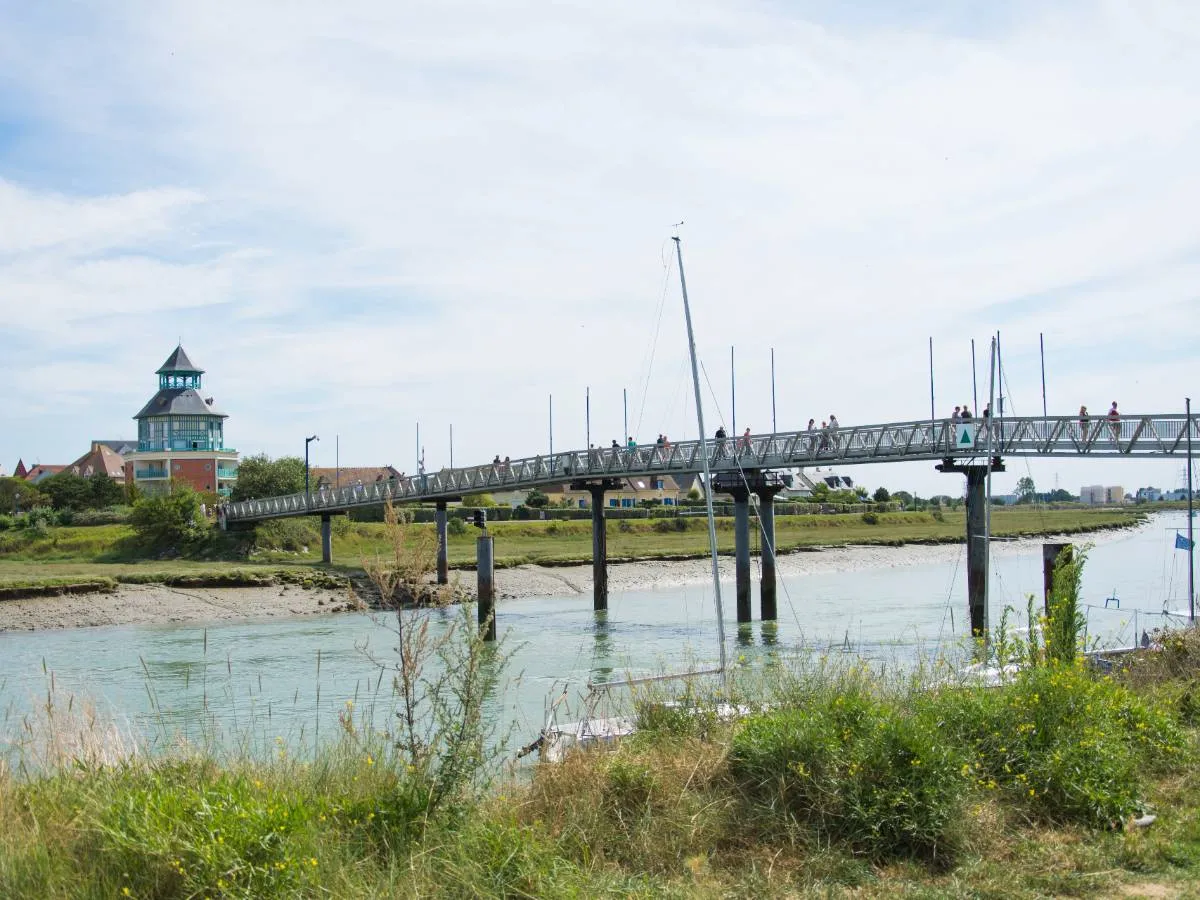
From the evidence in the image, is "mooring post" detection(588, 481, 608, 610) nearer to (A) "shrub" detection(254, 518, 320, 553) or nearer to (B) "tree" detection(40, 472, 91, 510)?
(A) "shrub" detection(254, 518, 320, 553)

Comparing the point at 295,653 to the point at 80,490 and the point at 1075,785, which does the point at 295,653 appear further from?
the point at 80,490

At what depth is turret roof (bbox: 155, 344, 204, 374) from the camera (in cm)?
11544

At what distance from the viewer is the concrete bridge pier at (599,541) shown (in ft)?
146

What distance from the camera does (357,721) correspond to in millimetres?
17234

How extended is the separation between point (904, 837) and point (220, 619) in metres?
37.4

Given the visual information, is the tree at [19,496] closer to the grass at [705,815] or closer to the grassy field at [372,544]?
the grassy field at [372,544]

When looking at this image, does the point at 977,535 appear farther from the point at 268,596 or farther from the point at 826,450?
the point at 268,596

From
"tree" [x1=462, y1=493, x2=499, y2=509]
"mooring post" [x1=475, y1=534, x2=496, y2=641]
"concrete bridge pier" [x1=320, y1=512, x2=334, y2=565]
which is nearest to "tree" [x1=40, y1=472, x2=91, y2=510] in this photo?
"tree" [x1=462, y1=493, x2=499, y2=509]

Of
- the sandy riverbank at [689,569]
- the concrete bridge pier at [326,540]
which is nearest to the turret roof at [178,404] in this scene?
the concrete bridge pier at [326,540]

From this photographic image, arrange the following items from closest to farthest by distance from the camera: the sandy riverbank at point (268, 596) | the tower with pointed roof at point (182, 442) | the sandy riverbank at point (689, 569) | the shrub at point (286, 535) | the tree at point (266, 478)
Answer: the sandy riverbank at point (268, 596) → the sandy riverbank at point (689, 569) → the shrub at point (286, 535) → the tree at point (266, 478) → the tower with pointed roof at point (182, 442)

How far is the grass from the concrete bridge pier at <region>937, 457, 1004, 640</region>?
2057 cm

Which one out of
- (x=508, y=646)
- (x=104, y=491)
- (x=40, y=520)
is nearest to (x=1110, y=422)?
(x=508, y=646)

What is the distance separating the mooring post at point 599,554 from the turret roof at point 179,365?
80706 millimetres

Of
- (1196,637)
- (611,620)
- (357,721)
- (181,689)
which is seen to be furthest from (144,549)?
(1196,637)
